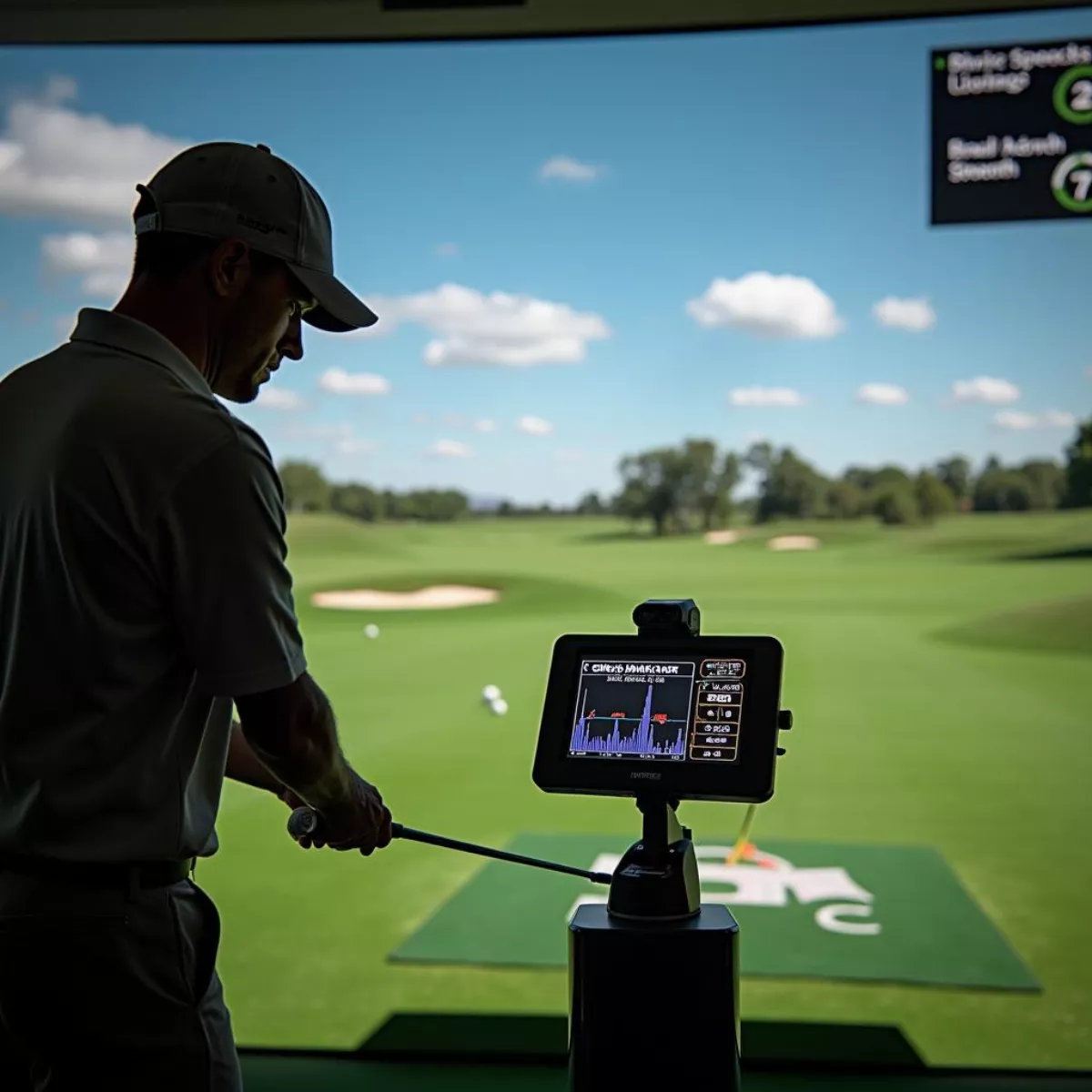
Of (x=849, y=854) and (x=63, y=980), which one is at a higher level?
(x=63, y=980)

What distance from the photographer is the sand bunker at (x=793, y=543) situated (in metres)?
4.42

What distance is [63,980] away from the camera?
1236 mm

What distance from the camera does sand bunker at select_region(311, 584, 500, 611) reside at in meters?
4.78

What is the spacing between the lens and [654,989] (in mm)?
1644

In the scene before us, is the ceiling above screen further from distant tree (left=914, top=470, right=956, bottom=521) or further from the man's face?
the man's face

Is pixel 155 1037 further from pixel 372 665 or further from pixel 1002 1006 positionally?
pixel 372 665

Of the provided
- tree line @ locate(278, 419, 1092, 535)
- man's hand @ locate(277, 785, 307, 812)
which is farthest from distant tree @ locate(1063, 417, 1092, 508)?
man's hand @ locate(277, 785, 307, 812)

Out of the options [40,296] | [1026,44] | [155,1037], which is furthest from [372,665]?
[155,1037]

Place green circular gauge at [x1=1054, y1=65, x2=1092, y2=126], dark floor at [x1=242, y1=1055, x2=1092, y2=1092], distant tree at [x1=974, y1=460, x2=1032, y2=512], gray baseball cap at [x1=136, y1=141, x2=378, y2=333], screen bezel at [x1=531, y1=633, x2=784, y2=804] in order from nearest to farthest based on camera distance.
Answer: gray baseball cap at [x1=136, y1=141, x2=378, y2=333] < screen bezel at [x1=531, y1=633, x2=784, y2=804] < dark floor at [x1=242, y1=1055, x2=1092, y2=1092] < green circular gauge at [x1=1054, y1=65, x2=1092, y2=126] < distant tree at [x1=974, y1=460, x2=1032, y2=512]

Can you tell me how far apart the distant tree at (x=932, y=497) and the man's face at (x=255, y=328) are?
3163mm

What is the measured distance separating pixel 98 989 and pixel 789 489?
3.32 m

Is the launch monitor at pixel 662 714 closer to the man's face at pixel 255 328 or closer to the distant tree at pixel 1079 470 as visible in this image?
the man's face at pixel 255 328

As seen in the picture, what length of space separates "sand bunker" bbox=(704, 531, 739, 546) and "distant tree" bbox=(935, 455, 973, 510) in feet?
2.18

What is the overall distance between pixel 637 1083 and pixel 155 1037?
2.14 feet
